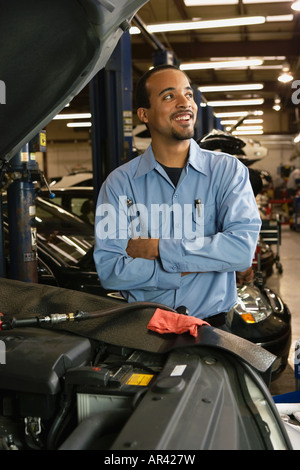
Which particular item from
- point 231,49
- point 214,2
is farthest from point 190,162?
point 231,49

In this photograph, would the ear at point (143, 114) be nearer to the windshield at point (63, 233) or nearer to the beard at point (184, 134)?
the beard at point (184, 134)

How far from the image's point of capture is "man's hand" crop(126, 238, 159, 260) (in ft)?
5.85

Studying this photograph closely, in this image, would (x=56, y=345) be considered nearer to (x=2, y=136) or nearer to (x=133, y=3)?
(x=2, y=136)

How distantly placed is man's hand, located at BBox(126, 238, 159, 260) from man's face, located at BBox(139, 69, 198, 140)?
0.39m

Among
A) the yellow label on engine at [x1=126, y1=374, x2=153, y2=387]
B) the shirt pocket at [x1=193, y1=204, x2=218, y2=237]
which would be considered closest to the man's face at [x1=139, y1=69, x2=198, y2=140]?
the shirt pocket at [x1=193, y1=204, x2=218, y2=237]

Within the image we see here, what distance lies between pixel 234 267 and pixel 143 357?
2.02 feet

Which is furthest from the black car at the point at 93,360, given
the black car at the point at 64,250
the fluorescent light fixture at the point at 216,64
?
the fluorescent light fixture at the point at 216,64

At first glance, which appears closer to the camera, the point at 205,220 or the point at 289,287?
the point at 205,220

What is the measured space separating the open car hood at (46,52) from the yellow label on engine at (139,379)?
0.87m

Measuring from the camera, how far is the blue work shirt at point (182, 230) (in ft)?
5.78

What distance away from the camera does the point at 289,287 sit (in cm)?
652

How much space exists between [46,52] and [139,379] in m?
0.92

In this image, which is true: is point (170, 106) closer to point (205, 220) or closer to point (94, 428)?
point (205, 220)

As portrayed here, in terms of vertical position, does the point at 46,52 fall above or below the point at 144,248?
above
